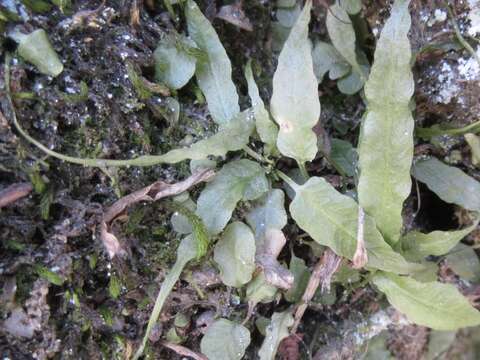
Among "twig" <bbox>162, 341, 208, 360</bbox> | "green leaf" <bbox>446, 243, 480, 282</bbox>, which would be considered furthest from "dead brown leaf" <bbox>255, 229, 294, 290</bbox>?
"green leaf" <bbox>446, 243, 480, 282</bbox>

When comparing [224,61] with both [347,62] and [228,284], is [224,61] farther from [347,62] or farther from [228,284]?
[228,284]

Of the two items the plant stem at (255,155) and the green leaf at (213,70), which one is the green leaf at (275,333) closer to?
the plant stem at (255,155)

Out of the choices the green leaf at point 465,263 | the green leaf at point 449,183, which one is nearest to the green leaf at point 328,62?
the green leaf at point 449,183

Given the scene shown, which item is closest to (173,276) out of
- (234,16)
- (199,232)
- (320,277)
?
(199,232)

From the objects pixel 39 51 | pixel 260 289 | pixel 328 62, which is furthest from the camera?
pixel 328 62

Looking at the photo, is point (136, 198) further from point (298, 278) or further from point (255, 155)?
point (298, 278)

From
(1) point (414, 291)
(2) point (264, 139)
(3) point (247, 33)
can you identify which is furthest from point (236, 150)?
(1) point (414, 291)

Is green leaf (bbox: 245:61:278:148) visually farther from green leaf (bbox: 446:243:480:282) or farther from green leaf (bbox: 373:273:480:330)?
green leaf (bbox: 446:243:480:282)
